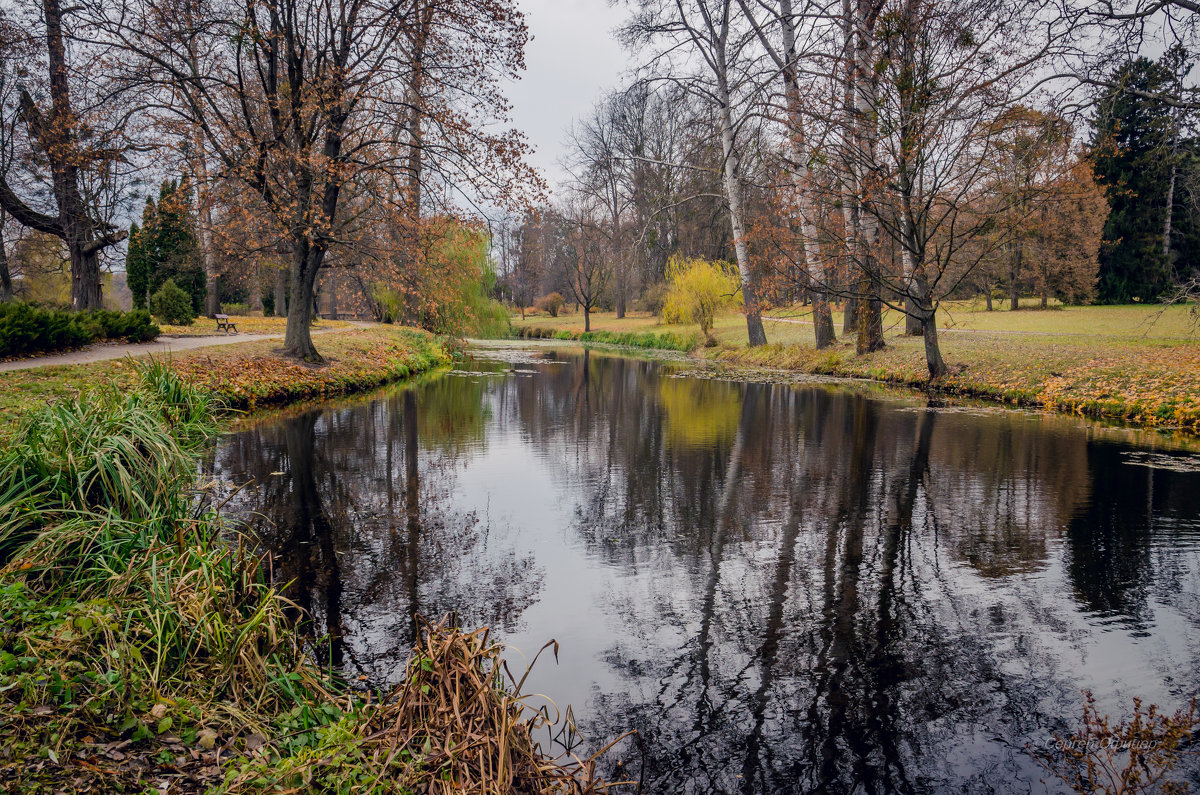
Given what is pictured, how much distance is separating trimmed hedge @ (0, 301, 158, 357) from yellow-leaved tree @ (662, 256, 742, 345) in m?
20.1

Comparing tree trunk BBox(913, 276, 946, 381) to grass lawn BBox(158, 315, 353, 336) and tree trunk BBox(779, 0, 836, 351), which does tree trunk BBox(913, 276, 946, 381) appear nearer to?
tree trunk BBox(779, 0, 836, 351)

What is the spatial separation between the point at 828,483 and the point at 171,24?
14217 millimetres

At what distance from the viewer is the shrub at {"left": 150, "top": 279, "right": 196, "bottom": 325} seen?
80.1 feet

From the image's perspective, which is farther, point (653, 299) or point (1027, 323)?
point (653, 299)

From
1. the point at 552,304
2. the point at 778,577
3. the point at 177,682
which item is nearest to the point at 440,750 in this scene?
the point at 177,682

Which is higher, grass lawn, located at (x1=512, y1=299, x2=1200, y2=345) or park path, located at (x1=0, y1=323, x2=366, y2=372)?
grass lawn, located at (x1=512, y1=299, x2=1200, y2=345)

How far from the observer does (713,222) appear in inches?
1545

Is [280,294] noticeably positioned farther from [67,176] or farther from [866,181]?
[866,181]

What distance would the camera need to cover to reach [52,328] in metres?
12.7

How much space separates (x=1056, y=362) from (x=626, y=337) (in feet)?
88.8

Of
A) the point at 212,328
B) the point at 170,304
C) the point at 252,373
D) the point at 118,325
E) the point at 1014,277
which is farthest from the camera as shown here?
the point at 1014,277

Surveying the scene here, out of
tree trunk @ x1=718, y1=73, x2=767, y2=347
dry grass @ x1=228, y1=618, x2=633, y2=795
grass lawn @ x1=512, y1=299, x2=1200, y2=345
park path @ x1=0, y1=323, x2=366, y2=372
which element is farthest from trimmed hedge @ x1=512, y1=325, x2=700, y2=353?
dry grass @ x1=228, y1=618, x2=633, y2=795

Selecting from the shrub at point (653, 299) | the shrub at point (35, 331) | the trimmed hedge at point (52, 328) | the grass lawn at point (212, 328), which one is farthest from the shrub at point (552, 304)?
the shrub at point (35, 331)

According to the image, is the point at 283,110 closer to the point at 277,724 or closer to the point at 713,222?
the point at 277,724
